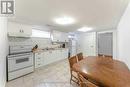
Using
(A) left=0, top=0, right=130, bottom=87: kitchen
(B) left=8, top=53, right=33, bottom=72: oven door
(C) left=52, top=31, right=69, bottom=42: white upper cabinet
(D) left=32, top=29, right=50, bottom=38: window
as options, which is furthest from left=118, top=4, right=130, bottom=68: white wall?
(D) left=32, top=29, right=50, bottom=38: window

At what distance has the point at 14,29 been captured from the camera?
349 cm

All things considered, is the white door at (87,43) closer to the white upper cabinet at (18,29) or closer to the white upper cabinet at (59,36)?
the white upper cabinet at (59,36)

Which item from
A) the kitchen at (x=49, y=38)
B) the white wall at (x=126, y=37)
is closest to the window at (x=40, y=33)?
the kitchen at (x=49, y=38)

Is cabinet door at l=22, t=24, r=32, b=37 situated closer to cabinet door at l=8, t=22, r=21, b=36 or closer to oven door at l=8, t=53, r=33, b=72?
cabinet door at l=8, t=22, r=21, b=36

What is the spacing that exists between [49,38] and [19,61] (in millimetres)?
2789

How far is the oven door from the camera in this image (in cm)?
297

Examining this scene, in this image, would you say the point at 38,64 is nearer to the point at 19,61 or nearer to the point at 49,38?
the point at 19,61

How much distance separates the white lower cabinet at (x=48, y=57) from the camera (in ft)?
13.4

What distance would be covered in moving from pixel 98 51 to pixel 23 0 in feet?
19.6

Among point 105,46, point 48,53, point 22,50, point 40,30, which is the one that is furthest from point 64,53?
point 22,50

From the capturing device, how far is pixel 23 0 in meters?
2.03

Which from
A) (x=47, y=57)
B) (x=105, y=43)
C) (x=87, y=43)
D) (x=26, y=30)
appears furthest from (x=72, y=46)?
(x=26, y=30)

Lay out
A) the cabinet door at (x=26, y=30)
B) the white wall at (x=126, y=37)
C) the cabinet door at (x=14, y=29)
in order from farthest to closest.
→ the cabinet door at (x=26, y=30), the cabinet door at (x=14, y=29), the white wall at (x=126, y=37)

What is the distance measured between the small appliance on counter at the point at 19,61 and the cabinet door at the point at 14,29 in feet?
1.61
